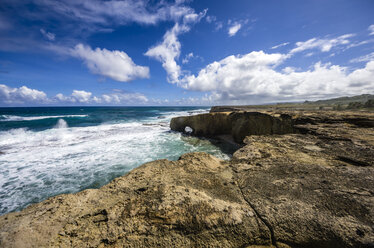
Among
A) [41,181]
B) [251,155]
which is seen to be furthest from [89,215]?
[41,181]

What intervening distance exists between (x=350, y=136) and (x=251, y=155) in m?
3.50

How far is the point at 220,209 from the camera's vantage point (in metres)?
1.85

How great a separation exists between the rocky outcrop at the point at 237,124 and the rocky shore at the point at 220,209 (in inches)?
225

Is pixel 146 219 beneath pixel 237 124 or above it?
above

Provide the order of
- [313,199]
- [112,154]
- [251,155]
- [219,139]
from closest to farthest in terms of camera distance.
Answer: [313,199] → [251,155] → [112,154] → [219,139]

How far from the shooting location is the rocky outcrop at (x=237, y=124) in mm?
8484

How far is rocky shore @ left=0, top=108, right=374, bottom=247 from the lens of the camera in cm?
159

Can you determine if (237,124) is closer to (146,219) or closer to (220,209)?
(220,209)

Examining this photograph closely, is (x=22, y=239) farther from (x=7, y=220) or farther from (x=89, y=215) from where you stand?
(x=7, y=220)

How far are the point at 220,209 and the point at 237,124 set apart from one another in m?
10.4

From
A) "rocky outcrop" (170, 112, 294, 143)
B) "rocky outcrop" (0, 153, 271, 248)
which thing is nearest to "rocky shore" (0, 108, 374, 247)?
"rocky outcrop" (0, 153, 271, 248)

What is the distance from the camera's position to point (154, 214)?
183 centimetres

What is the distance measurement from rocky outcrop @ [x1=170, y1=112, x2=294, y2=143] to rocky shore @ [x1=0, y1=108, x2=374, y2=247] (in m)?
5.71

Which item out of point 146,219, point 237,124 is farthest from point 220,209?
point 237,124
